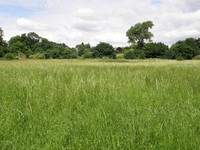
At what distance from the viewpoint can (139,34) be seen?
311 ft

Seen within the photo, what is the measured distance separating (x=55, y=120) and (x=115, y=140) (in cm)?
88

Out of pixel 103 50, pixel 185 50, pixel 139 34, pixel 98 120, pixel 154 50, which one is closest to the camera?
pixel 98 120

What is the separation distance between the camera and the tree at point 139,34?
9412cm

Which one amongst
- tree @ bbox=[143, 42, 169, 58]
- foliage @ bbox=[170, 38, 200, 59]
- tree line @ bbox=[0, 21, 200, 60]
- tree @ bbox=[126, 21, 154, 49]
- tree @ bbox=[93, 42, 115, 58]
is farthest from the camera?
tree @ bbox=[126, 21, 154, 49]

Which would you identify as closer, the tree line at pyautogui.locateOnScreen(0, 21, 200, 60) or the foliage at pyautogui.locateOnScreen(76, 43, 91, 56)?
the tree line at pyautogui.locateOnScreen(0, 21, 200, 60)

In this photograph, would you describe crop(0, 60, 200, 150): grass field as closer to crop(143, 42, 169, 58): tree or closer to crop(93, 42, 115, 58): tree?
crop(93, 42, 115, 58): tree

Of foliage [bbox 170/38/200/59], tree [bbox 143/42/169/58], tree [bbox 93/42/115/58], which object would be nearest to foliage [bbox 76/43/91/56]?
tree [bbox 93/42/115/58]

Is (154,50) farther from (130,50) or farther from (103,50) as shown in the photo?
(103,50)

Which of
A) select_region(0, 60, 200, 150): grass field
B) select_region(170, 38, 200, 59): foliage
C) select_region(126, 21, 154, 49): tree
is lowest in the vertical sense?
select_region(0, 60, 200, 150): grass field

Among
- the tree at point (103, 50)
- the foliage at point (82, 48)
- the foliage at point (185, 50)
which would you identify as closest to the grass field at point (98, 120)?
the foliage at point (185, 50)

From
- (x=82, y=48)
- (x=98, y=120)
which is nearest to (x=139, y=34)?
(x=82, y=48)

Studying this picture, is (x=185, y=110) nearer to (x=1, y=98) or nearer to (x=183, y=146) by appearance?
(x=183, y=146)

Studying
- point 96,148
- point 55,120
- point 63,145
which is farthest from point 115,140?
point 55,120

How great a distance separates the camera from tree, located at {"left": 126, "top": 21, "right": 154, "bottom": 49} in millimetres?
94125
